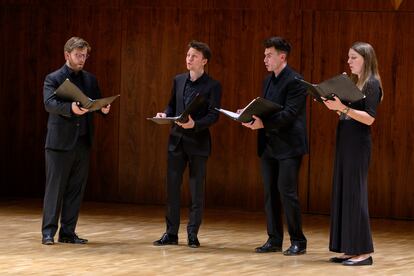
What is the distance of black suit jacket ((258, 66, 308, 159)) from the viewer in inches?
242

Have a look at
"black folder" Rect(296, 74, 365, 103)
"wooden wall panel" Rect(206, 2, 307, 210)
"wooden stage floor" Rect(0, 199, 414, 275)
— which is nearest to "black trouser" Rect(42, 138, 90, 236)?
"wooden stage floor" Rect(0, 199, 414, 275)

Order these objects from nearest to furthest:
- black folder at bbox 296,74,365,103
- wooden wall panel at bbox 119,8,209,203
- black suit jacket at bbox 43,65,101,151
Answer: black folder at bbox 296,74,365,103 < black suit jacket at bbox 43,65,101,151 < wooden wall panel at bbox 119,8,209,203

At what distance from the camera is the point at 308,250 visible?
6.46 meters

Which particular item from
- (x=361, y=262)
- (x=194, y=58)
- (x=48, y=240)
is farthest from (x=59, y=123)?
Result: (x=361, y=262)

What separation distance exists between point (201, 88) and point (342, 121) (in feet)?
3.73

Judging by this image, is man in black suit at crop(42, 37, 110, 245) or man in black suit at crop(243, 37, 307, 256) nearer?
man in black suit at crop(243, 37, 307, 256)

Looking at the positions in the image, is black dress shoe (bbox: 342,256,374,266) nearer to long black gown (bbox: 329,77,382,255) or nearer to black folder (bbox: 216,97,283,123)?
long black gown (bbox: 329,77,382,255)

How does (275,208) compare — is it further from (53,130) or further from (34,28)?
(34,28)

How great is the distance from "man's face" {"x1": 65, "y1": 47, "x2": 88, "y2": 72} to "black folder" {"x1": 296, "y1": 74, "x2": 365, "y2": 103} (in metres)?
1.68

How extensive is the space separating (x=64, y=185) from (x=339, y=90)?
81.9 inches

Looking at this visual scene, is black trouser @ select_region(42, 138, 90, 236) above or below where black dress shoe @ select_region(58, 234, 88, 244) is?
above

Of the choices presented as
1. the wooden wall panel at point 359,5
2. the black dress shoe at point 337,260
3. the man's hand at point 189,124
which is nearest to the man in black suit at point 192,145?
the man's hand at point 189,124

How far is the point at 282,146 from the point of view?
243 inches

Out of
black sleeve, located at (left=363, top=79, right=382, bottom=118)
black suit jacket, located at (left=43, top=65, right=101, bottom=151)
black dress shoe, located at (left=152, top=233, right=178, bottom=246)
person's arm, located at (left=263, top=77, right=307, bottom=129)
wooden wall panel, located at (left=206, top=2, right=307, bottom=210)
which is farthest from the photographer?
wooden wall panel, located at (left=206, top=2, right=307, bottom=210)
